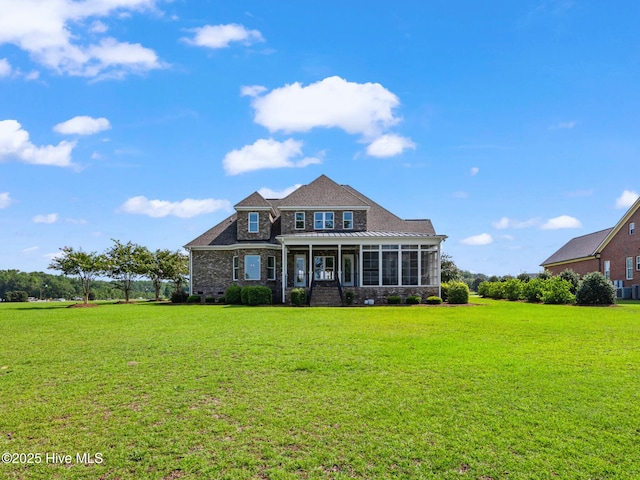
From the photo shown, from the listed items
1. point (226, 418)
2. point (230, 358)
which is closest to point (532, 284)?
point (230, 358)

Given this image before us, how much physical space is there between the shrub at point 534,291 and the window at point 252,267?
17.9m

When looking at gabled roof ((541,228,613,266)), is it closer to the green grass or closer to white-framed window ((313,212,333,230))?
white-framed window ((313,212,333,230))

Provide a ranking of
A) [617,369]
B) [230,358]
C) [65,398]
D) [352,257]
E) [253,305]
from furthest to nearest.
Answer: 1. [352,257]
2. [253,305]
3. [230,358]
4. [617,369]
5. [65,398]

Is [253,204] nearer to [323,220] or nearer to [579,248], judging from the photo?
[323,220]

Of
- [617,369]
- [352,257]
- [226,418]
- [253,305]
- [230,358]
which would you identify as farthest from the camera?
[352,257]

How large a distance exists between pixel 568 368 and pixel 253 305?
747 inches

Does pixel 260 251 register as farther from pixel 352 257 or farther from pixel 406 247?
pixel 406 247

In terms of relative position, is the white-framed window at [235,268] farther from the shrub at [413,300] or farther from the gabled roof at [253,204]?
the shrub at [413,300]

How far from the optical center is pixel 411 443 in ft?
16.2

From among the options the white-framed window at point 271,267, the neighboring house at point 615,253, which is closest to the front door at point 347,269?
the white-framed window at point 271,267

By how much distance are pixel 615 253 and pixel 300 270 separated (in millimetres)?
27900

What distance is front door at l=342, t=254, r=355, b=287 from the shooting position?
30078 mm

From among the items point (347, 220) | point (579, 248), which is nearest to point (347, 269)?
point (347, 220)

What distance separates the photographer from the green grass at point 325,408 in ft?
14.9
